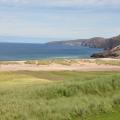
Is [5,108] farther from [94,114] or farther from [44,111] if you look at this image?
[94,114]

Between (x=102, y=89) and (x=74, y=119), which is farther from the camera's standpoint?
(x=102, y=89)

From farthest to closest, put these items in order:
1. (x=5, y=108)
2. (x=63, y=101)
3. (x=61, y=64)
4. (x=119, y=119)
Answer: (x=61, y=64)
(x=63, y=101)
(x=5, y=108)
(x=119, y=119)

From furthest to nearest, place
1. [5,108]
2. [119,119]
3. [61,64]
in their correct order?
[61,64]
[5,108]
[119,119]

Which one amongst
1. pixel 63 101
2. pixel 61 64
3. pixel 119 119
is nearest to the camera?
pixel 119 119

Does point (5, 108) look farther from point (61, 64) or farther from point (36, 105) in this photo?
point (61, 64)

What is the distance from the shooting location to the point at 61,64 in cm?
6988

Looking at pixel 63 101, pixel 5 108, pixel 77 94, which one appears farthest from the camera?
pixel 77 94

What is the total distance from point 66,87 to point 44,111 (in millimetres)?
6014

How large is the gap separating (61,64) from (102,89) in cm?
4487

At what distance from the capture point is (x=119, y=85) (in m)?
25.6

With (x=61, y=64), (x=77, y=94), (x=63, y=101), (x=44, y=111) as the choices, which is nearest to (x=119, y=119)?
(x=44, y=111)

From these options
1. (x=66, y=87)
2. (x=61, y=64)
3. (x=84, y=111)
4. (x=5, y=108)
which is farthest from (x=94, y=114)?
(x=61, y=64)

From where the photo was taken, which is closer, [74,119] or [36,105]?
[74,119]

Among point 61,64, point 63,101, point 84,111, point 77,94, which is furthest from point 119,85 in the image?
point 61,64
